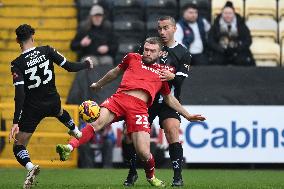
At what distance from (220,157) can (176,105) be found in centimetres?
558

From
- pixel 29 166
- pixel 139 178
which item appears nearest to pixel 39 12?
pixel 139 178

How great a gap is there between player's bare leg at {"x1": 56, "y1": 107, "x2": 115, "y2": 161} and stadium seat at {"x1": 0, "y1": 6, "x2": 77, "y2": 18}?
8386 mm

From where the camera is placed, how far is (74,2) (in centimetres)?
2064

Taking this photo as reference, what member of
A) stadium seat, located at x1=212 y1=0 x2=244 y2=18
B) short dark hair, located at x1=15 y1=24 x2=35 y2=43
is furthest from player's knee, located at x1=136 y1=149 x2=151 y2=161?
stadium seat, located at x1=212 y1=0 x2=244 y2=18

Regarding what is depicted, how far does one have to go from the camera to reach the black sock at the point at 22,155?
12578 millimetres

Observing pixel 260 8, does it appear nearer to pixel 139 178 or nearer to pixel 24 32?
pixel 139 178

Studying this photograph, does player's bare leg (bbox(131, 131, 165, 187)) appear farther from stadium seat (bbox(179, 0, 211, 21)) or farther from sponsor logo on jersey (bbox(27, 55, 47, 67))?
stadium seat (bbox(179, 0, 211, 21))

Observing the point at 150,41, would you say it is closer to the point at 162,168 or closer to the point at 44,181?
the point at 44,181

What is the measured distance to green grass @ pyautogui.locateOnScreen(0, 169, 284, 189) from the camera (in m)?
12.9

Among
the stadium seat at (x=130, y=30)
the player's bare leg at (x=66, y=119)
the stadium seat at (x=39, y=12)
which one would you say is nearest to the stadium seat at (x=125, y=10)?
the stadium seat at (x=130, y=30)

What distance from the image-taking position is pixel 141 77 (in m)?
12.6

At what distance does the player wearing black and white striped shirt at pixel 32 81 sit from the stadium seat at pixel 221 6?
25.7ft

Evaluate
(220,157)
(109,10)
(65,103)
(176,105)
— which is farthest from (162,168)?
(176,105)

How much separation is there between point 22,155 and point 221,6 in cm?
870
